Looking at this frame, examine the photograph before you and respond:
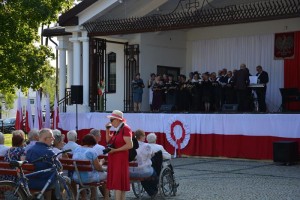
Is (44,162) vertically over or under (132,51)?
Result: under

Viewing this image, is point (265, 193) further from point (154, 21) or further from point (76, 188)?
point (154, 21)

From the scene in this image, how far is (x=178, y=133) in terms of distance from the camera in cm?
1930

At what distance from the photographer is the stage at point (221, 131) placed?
17.1 m

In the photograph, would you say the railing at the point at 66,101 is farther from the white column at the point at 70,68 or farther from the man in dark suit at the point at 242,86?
the man in dark suit at the point at 242,86

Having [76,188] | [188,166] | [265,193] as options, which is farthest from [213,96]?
[76,188]

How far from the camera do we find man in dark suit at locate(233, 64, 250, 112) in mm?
20250

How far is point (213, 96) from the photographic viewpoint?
2180cm

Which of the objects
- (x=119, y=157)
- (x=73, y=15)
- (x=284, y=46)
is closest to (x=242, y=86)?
(x=284, y=46)

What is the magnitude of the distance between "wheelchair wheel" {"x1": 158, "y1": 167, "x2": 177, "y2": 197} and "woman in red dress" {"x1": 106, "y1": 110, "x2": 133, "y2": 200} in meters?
1.64

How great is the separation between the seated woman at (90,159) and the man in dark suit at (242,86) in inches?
451

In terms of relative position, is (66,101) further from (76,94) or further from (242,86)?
(242,86)

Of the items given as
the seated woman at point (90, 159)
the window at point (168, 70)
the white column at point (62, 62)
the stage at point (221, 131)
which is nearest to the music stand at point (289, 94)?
the stage at point (221, 131)

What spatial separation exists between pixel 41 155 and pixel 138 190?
108 inches

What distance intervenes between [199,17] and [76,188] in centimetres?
1095
